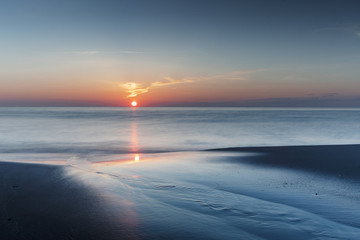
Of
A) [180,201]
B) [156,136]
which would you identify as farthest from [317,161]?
[156,136]

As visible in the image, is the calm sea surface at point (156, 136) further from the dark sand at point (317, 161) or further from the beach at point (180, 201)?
the beach at point (180, 201)

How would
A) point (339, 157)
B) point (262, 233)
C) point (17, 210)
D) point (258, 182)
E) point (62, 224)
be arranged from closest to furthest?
point (262, 233) → point (62, 224) → point (17, 210) → point (258, 182) → point (339, 157)

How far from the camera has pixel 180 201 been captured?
723cm

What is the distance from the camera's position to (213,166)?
12.0 meters

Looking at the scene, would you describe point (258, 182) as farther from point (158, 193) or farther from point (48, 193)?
point (48, 193)

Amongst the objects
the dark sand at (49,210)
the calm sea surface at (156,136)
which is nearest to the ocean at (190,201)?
the dark sand at (49,210)

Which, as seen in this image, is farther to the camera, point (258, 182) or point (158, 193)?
point (258, 182)

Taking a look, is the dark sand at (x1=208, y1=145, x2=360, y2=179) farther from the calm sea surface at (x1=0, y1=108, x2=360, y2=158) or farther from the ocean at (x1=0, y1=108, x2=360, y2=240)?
the calm sea surface at (x1=0, y1=108, x2=360, y2=158)

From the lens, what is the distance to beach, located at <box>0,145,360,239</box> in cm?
552

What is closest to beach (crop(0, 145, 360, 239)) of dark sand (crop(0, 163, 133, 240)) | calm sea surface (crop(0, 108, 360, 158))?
dark sand (crop(0, 163, 133, 240))

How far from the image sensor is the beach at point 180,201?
217 inches

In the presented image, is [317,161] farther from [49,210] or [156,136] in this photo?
[156,136]

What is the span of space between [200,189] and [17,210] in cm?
427

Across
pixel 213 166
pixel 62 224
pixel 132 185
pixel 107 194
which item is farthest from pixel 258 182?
pixel 62 224
